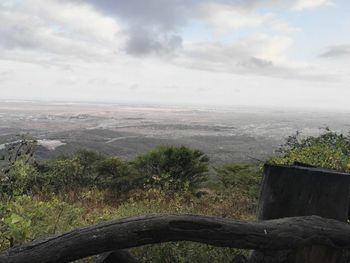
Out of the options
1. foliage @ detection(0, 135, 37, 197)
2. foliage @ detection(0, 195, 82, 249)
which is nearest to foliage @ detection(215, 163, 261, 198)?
foliage @ detection(0, 195, 82, 249)

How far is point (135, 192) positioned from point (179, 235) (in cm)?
1235

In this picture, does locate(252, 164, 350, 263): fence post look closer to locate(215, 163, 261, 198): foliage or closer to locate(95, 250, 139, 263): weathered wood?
locate(95, 250, 139, 263): weathered wood

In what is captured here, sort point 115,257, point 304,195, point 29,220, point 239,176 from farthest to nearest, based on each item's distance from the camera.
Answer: point 239,176 < point 29,220 < point 304,195 < point 115,257

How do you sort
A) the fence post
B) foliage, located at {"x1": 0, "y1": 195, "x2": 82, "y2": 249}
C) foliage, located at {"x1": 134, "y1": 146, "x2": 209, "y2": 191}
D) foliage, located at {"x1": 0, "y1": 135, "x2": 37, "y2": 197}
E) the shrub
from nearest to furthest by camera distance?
the fence post
foliage, located at {"x1": 0, "y1": 195, "x2": 82, "y2": 249}
foliage, located at {"x1": 0, "y1": 135, "x2": 37, "y2": 197}
the shrub
foliage, located at {"x1": 134, "y1": 146, "x2": 209, "y2": 191}

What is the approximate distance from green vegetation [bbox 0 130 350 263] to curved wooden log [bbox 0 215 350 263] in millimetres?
907

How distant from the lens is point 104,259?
2275 millimetres

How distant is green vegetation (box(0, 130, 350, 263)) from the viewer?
4.14 m

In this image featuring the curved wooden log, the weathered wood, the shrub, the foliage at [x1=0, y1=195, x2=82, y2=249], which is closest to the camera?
the curved wooden log

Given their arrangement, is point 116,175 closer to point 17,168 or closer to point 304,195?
point 17,168

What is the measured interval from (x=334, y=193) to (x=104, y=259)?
1.36 metres

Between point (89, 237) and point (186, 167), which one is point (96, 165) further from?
point (89, 237)

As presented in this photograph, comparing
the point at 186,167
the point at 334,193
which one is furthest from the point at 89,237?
the point at 186,167

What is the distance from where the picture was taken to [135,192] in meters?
14.3

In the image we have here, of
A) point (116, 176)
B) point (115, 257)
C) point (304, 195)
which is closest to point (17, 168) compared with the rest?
point (115, 257)
